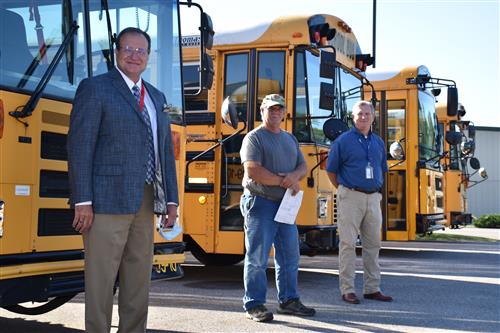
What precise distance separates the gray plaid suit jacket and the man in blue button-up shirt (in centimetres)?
321

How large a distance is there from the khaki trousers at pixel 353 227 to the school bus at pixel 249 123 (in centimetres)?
78

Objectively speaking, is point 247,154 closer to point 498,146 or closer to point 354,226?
point 354,226

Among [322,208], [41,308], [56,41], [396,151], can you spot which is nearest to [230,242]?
[322,208]

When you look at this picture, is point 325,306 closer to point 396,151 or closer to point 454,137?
point 396,151

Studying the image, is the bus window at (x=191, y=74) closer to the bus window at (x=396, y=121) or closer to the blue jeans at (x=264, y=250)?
the blue jeans at (x=264, y=250)

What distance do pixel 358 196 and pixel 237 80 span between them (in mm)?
2098

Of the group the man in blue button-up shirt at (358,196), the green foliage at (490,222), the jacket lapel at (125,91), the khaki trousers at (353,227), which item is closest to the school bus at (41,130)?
the jacket lapel at (125,91)

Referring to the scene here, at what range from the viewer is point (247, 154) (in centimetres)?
600

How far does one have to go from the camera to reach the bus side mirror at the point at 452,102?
10812mm

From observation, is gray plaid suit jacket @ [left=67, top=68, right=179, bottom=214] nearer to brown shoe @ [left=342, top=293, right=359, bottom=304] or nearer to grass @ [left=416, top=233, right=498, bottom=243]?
brown shoe @ [left=342, top=293, right=359, bottom=304]

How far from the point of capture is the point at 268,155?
6.04 m

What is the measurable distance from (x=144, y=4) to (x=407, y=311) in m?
3.55

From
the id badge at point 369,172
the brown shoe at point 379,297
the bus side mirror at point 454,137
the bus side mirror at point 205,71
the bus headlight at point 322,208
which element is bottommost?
the brown shoe at point 379,297

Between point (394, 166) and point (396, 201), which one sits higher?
point (394, 166)
